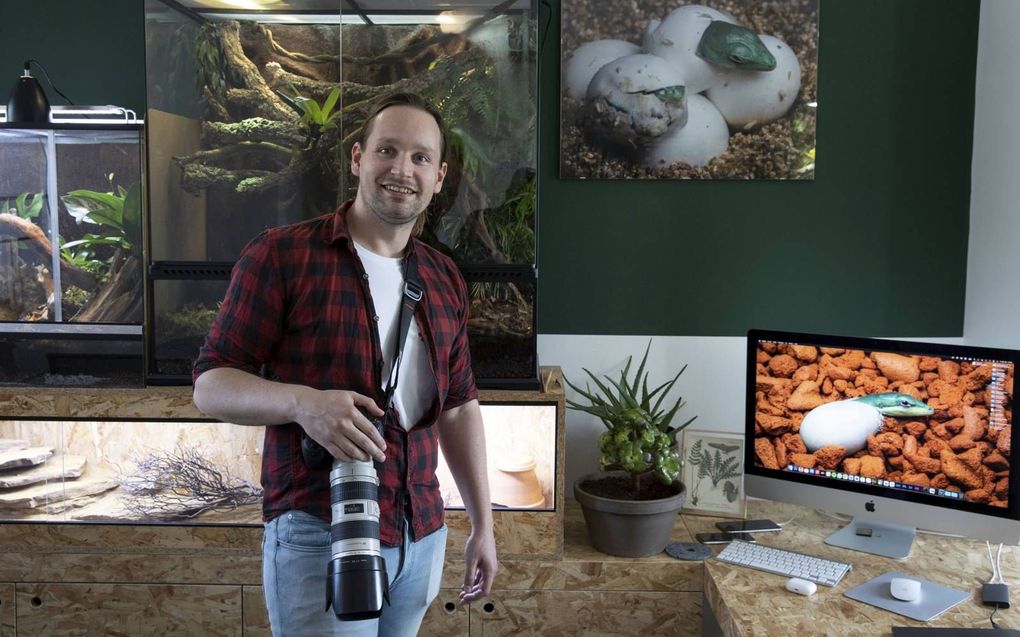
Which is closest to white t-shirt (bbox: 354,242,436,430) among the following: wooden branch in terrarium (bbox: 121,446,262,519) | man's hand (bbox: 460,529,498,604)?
man's hand (bbox: 460,529,498,604)

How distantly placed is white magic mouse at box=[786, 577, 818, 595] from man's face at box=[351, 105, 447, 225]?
117 cm

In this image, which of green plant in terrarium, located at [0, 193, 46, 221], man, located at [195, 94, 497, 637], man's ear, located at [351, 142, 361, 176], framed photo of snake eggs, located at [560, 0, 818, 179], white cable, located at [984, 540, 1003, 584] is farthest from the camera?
framed photo of snake eggs, located at [560, 0, 818, 179]

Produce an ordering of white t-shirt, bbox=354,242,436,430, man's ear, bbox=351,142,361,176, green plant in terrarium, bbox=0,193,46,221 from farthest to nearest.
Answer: green plant in terrarium, bbox=0,193,46,221 → man's ear, bbox=351,142,361,176 → white t-shirt, bbox=354,242,436,430

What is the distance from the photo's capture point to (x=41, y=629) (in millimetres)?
2336

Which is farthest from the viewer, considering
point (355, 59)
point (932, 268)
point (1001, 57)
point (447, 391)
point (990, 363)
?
point (932, 268)

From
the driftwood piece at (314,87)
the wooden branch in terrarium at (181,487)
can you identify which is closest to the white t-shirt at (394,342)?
the driftwood piece at (314,87)

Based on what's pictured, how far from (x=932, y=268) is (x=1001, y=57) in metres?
0.65

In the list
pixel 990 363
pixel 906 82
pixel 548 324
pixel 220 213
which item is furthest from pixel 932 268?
pixel 220 213

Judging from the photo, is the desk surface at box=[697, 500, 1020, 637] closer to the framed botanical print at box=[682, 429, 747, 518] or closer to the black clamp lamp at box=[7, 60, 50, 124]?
the framed botanical print at box=[682, 429, 747, 518]

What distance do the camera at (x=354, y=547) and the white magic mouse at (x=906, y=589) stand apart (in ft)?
3.79

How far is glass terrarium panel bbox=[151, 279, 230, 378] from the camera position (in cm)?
225

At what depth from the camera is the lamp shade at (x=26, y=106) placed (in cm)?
231

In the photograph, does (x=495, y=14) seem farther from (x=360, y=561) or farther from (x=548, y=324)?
(x=360, y=561)

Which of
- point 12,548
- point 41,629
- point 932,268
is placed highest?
point 932,268
